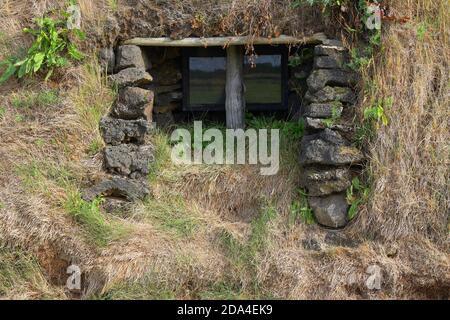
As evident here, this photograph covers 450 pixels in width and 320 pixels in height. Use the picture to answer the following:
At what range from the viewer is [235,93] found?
261 inches

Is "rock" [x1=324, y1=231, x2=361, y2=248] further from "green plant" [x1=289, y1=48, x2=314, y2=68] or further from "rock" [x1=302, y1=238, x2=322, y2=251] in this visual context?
"green plant" [x1=289, y1=48, x2=314, y2=68]

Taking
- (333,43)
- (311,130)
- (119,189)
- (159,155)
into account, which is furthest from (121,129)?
(333,43)

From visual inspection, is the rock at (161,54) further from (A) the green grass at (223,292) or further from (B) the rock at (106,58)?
(A) the green grass at (223,292)

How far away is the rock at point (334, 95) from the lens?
5754 millimetres

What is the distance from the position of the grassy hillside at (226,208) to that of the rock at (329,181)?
20 cm

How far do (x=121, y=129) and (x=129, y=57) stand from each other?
0.71m

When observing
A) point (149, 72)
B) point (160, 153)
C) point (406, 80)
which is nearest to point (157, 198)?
point (160, 153)

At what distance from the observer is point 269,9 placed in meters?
6.07

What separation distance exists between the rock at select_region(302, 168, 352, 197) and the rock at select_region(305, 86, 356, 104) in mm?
650

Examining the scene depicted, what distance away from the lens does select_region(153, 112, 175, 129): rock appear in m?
6.66

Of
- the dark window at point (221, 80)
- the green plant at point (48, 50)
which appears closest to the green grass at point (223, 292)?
the dark window at point (221, 80)

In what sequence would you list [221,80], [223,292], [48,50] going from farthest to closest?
[221,80] < [48,50] < [223,292]

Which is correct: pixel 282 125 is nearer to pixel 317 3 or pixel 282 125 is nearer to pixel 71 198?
pixel 317 3

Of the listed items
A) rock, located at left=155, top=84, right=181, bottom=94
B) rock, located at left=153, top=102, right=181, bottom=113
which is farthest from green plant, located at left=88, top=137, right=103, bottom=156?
rock, located at left=155, top=84, right=181, bottom=94
